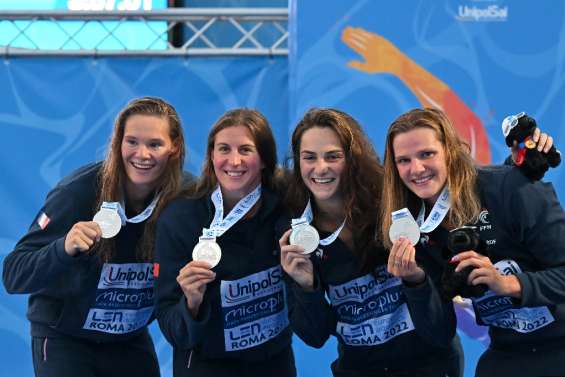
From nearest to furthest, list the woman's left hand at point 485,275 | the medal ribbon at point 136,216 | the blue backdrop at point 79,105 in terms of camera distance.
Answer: the woman's left hand at point 485,275, the medal ribbon at point 136,216, the blue backdrop at point 79,105

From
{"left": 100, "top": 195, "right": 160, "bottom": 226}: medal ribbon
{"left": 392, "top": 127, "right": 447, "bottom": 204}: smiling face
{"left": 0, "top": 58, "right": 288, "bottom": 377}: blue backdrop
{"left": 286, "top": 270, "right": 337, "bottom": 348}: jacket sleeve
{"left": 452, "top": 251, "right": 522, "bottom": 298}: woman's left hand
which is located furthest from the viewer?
{"left": 0, "top": 58, "right": 288, "bottom": 377}: blue backdrop

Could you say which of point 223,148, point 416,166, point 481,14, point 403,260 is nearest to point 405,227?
point 403,260

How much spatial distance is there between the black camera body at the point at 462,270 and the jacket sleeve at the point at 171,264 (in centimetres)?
100

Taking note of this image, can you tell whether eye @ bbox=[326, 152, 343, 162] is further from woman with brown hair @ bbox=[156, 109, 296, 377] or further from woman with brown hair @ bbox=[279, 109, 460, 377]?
woman with brown hair @ bbox=[156, 109, 296, 377]

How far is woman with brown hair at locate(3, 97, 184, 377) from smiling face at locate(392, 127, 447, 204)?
1.08 meters

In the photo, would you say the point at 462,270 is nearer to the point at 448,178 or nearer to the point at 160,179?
the point at 448,178

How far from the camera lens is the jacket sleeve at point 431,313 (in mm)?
2857

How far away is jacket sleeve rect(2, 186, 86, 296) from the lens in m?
3.19

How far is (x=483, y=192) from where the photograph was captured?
2910 millimetres

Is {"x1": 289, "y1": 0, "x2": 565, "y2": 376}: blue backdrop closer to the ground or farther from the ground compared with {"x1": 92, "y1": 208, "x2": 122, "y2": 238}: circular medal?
farther from the ground

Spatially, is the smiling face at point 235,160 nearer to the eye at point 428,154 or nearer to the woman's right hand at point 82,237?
the woman's right hand at point 82,237

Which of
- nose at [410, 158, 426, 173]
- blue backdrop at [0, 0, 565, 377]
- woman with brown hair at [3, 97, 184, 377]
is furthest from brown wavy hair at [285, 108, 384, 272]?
blue backdrop at [0, 0, 565, 377]

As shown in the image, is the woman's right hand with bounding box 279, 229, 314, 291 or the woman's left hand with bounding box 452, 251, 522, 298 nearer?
the woman's left hand with bounding box 452, 251, 522, 298

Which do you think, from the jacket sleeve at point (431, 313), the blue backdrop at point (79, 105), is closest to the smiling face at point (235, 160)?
the jacket sleeve at point (431, 313)
